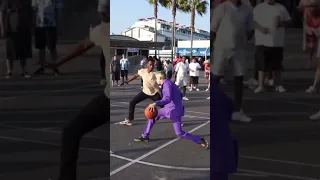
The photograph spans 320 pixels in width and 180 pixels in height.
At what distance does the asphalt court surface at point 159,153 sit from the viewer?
5285 mm

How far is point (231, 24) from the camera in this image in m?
2.76

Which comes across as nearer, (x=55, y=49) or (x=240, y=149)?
(x=240, y=149)

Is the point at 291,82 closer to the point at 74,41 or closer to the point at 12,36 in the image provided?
the point at 74,41

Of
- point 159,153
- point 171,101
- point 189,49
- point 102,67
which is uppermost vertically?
point 189,49

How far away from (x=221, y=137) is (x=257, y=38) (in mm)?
743

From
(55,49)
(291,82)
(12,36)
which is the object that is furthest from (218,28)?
(12,36)

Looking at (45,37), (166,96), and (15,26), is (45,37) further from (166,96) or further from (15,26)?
(166,96)

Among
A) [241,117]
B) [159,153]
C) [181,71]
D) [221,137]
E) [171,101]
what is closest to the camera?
[241,117]

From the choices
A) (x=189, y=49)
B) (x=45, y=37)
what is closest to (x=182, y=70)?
(x=45, y=37)

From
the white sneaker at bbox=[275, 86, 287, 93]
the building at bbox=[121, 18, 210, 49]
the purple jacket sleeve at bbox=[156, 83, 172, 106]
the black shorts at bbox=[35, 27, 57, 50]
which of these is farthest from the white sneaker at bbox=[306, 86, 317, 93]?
the building at bbox=[121, 18, 210, 49]

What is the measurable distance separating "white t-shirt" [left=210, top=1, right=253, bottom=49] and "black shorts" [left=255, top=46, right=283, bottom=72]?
0.12 meters

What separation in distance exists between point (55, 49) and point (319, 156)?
2029 mm

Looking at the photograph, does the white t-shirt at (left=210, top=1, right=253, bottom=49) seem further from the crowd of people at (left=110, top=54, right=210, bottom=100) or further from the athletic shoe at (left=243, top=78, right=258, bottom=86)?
the crowd of people at (left=110, top=54, right=210, bottom=100)

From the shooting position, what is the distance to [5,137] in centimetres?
303
